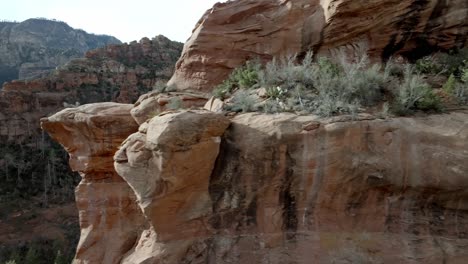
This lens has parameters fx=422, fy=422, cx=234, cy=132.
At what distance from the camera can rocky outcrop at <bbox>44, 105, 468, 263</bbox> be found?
260 inches

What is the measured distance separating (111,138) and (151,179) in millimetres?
3623

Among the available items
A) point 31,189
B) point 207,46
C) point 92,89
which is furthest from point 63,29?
point 207,46

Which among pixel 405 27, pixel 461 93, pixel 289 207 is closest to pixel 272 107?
pixel 289 207

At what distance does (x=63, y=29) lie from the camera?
118 m

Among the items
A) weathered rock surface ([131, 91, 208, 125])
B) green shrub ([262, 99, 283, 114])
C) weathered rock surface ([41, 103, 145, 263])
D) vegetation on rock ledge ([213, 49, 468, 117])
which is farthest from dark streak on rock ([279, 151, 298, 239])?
weathered rock surface ([41, 103, 145, 263])

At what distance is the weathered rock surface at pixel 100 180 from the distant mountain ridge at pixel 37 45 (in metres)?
61.3

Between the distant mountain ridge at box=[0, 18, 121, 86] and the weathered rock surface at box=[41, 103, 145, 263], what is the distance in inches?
2412

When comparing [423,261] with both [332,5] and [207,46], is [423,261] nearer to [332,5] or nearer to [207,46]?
[332,5]

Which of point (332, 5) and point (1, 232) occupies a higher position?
point (332, 5)

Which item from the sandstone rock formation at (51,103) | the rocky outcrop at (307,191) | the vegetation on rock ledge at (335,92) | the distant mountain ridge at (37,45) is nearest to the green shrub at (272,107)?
the vegetation on rock ledge at (335,92)

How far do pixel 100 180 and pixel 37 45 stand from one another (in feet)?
293

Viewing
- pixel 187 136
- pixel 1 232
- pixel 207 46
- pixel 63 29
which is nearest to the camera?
pixel 187 136

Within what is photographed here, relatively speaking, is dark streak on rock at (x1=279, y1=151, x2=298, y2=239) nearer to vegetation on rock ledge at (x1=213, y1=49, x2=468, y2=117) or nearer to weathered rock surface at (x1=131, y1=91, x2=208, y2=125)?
vegetation on rock ledge at (x1=213, y1=49, x2=468, y2=117)

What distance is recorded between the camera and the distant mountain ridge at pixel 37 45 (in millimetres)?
74500
